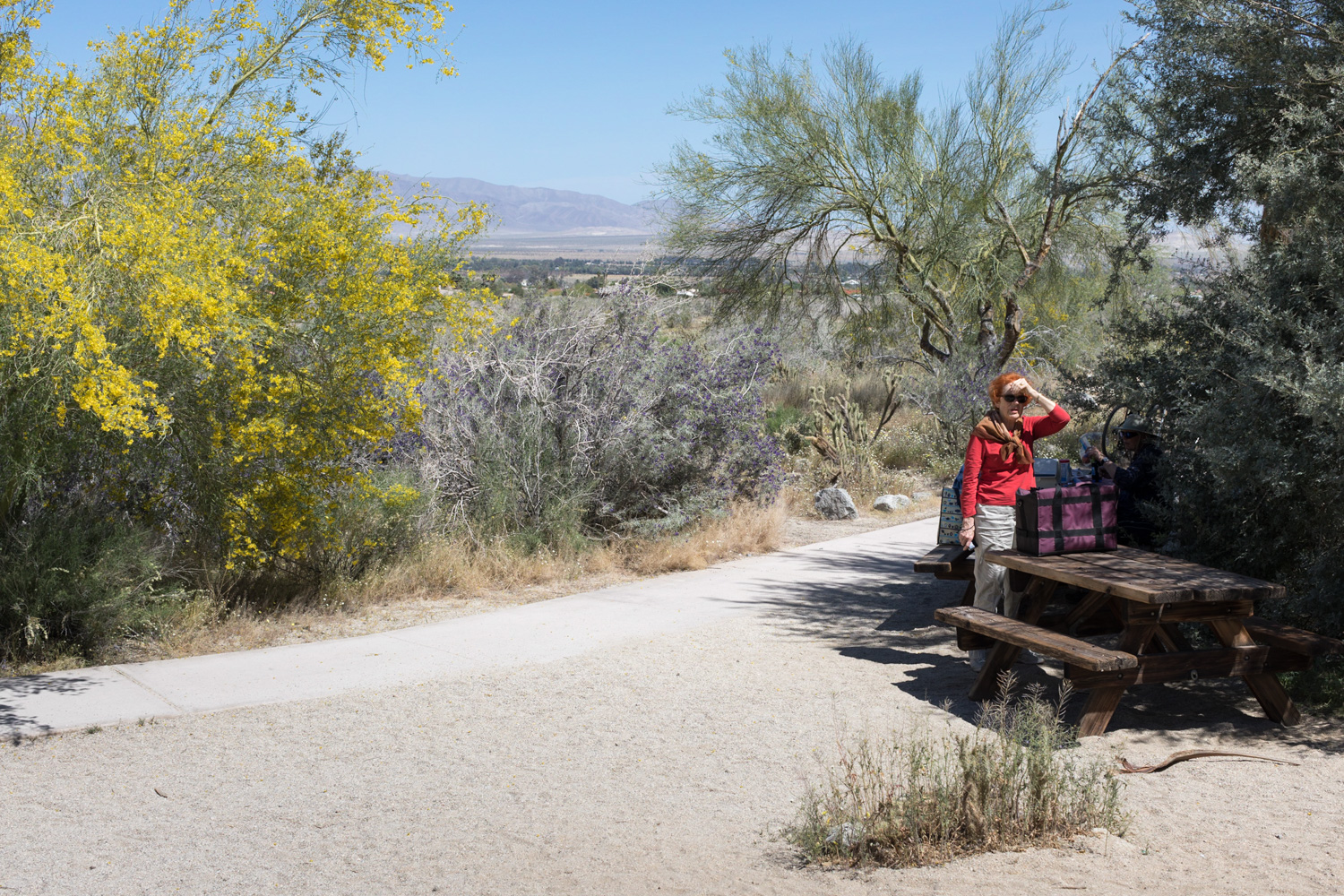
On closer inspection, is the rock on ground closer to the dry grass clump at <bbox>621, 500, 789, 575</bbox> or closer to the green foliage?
the dry grass clump at <bbox>621, 500, 789, 575</bbox>

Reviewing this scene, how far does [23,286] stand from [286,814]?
287 centimetres

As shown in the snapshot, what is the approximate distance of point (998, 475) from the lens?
6.39m

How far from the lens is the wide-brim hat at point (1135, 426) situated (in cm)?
694

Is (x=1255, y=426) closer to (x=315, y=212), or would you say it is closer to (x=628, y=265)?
(x=315, y=212)

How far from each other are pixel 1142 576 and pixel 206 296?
4.90 meters

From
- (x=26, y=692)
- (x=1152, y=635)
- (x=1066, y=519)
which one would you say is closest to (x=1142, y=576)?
(x=1152, y=635)

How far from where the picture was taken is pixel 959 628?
20.5 feet

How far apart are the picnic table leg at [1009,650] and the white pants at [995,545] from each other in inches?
2.7

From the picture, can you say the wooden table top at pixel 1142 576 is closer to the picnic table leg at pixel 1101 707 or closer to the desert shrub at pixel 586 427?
the picnic table leg at pixel 1101 707

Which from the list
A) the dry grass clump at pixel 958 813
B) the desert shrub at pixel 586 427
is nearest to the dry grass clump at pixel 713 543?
the desert shrub at pixel 586 427

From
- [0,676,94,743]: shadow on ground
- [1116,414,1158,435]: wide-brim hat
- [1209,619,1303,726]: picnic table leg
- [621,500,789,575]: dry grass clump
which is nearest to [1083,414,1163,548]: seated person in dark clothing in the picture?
[1116,414,1158,435]: wide-brim hat

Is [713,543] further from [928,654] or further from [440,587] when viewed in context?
[928,654]

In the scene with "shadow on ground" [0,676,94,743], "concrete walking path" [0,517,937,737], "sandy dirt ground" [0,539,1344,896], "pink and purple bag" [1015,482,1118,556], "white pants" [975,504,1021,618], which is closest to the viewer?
"sandy dirt ground" [0,539,1344,896]

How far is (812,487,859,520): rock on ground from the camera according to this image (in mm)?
12680
